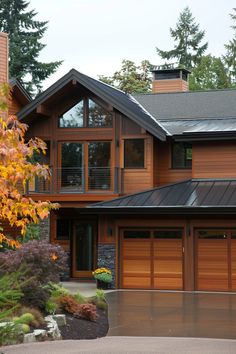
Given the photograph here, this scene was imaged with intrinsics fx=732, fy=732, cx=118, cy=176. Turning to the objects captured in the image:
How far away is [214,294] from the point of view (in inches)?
907

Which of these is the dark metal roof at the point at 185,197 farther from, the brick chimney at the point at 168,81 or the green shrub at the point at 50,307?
the brick chimney at the point at 168,81

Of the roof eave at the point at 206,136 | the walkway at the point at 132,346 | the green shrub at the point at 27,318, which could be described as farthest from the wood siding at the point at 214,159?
the green shrub at the point at 27,318

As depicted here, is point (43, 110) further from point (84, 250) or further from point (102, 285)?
point (102, 285)

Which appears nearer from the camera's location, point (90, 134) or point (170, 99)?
point (90, 134)

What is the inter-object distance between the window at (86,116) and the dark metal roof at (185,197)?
147 inches

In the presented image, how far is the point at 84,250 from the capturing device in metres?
28.9

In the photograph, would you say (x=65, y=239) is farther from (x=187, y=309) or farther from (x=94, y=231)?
(x=187, y=309)

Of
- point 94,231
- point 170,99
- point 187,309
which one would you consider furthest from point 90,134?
point 187,309

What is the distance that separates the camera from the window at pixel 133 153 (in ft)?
88.9

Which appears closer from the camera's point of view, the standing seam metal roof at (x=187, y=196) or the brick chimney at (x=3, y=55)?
the standing seam metal roof at (x=187, y=196)

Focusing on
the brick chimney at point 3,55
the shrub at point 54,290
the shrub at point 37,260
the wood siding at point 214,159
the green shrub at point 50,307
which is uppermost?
the brick chimney at point 3,55

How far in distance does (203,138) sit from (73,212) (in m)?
6.39

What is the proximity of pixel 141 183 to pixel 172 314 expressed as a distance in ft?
33.5

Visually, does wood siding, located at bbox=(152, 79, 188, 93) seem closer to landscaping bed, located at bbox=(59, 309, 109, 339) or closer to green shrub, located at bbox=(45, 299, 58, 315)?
landscaping bed, located at bbox=(59, 309, 109, 339)
